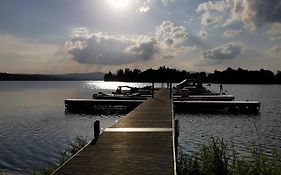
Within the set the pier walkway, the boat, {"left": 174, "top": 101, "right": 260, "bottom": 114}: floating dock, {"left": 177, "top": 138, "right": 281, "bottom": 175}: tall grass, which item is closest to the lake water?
{"left": 177, "top": 138, "right": 281, "bottom": 175}: tall grass

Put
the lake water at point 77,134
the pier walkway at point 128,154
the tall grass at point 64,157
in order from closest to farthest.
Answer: the pier walkway at point 128,154
the tall grass at point 64,157
the lake water at point 77,134

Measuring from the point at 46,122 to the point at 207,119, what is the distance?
1488 cm

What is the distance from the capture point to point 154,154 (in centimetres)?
984

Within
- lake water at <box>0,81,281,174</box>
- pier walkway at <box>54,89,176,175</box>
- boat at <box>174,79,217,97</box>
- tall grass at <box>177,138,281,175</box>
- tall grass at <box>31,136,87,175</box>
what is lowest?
lake water at <box>0,81,281,174</box>

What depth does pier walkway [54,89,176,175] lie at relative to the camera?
27.1 ft

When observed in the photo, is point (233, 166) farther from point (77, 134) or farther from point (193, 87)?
point (193, 87)

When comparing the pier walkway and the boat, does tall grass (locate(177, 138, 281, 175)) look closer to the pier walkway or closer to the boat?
the pier walkway

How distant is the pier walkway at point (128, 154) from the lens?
8.26 meters

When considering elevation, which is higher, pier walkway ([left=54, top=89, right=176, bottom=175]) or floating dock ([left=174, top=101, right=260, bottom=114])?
pier walkway ([left=54, top=89, right=176, bottom=175])

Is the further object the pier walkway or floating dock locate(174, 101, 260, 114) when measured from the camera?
floating dock locate(174, 101, 260, 114)

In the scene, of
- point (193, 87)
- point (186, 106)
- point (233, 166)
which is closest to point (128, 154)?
point (233, 166)

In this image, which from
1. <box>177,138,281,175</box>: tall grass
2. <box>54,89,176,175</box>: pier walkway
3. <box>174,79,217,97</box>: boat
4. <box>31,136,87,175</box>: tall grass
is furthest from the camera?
<box>174,79,217,97</box>: boat

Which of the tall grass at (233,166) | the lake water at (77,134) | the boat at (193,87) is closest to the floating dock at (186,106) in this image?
the lake water at (77,134)

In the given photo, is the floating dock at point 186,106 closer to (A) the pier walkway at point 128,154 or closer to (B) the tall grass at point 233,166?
(A) the pier walkway at point 128,154
